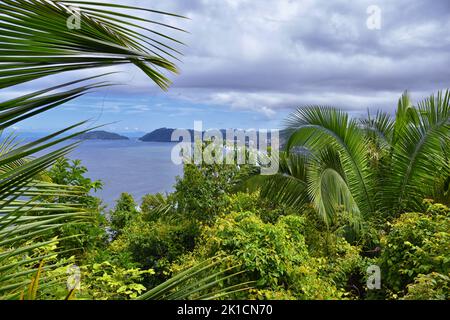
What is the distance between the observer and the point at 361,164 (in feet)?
25.4

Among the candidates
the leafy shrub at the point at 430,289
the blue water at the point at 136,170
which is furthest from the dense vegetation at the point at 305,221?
the blue water at the point at 136,170

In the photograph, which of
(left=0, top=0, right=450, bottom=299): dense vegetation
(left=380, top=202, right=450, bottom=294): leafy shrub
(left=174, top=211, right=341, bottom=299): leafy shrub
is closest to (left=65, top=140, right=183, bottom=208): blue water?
(left=0, top=0, right=450, bottom=299): dense vegetation

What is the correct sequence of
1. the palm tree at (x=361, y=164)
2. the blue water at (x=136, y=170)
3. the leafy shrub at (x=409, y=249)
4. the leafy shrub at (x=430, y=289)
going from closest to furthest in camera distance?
the leafy shrub at (x=430, y=289) → the leafy shrub at (x=409, y=249) → the palm tree at (x=361, y=164) → the blue water at (x=136, y=170)

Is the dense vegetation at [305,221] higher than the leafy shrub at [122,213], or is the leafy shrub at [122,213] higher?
the dense vegetation at [305,221]

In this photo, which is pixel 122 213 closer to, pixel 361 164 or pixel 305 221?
pixel 305 221

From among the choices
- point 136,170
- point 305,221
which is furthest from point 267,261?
point 136,170

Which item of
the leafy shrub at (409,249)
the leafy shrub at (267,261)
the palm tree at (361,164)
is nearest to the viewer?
the leafy shrub at (267,261)

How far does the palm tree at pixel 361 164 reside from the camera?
7195 millimetres

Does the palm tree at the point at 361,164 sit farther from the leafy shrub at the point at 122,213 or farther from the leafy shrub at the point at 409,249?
the leafy shrub at the point at 122,213

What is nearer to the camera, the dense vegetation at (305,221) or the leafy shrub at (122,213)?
the dense vegetation at (305,221)

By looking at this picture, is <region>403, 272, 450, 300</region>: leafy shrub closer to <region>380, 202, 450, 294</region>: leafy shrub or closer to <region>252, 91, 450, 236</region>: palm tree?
<region>380, 202, 450, 294</region>: leafy shrub
